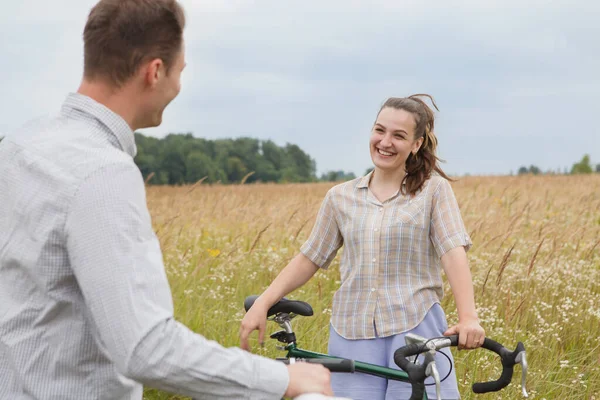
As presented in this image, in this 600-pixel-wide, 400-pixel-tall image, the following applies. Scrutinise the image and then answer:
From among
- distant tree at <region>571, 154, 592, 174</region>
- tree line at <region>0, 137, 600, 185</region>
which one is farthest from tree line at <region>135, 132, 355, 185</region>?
distant tree at <region>571, 154, 592, 174</region>

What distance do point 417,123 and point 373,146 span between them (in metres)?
0.24

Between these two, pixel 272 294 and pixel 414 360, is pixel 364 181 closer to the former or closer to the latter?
pixel 272 294

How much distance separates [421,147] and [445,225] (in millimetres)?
496

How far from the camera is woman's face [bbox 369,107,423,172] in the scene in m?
3.08

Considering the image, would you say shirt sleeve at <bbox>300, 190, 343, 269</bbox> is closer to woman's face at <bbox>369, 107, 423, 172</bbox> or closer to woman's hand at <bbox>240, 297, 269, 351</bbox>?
woman's face at <bbox>369, 107, 423, 172</bbox>

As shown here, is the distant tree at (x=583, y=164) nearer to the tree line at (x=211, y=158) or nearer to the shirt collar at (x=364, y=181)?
the tree line at (x=211, y=158)

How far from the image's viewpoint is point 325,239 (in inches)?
124

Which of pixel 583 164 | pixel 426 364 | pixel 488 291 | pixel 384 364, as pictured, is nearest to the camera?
pixel 426 364

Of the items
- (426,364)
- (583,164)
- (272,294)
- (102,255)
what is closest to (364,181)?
(272,294)

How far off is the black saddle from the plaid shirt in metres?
0.41

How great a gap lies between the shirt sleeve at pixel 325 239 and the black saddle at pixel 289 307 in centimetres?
42

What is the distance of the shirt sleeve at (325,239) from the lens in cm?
312

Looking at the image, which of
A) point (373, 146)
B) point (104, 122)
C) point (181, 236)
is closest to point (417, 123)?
point (373, 146)

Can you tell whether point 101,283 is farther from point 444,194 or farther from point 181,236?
point 181,236
